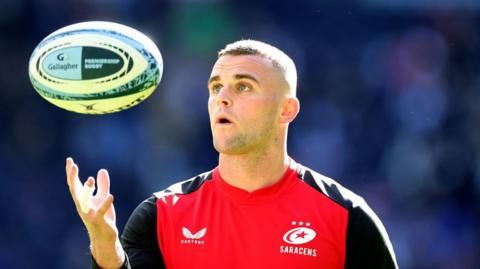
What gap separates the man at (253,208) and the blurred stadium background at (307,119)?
6.01 meters

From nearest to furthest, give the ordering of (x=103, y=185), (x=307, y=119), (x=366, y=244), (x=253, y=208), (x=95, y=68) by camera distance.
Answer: (x=103, y=185)
(x=366, y=244)
(x=253, y=208)
(x=95, y=68)
(x=307, y=119)

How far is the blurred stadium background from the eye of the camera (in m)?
11.0

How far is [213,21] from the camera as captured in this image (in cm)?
1176

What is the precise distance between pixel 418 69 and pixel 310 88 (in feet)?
5.15

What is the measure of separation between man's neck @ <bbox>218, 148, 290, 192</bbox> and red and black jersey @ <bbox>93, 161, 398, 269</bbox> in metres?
0.04

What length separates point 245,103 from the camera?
4871mm

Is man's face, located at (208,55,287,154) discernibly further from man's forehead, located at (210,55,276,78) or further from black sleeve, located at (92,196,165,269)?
black sleeve, located at (92,196,165,269)

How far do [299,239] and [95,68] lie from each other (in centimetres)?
156

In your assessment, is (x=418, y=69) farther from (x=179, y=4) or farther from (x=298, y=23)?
(x=179, y=4)

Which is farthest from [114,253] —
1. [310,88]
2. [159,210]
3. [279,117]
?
[310,88]

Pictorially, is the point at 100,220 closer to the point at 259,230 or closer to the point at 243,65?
the point at 259,230

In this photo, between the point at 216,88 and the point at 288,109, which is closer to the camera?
the point at 216,88

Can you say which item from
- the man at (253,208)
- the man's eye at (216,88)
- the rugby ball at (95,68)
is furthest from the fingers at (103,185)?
the man's eye at (216,88)

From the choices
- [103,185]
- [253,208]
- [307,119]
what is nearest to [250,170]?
[253,208]
